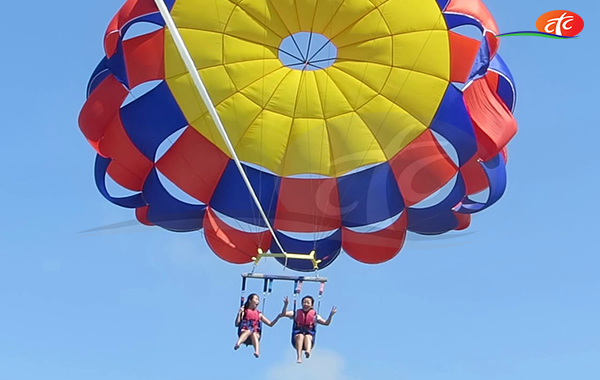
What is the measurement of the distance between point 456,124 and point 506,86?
893 millimetres

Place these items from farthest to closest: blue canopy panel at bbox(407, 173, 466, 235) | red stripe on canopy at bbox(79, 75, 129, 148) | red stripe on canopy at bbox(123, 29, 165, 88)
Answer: blue canopy panel at bbox(407, 173, 466, 235) < red stripe on canopy at bbox(79, 75, 129, 148) < red stripe on canopy at bbox(123, 29, 165, 88)

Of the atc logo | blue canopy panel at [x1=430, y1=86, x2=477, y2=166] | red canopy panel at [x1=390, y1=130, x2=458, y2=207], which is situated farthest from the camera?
red canopy panel at [x1=390, y1=130, x2=458, y2=207]

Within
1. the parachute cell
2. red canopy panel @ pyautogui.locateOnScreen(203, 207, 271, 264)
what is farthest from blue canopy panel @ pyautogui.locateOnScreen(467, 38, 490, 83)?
red canopy panel @ pyautogui.locateOnScreen(203, 207, 271, 264)

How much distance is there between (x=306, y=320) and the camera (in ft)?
36.3

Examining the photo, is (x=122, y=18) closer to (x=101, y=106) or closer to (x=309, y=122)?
(x=101, y=106)

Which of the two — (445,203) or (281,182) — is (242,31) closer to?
(281,182)

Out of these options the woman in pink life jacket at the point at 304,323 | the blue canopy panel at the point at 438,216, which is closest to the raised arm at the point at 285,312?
the woman in pink life jacket at the point at 304,323

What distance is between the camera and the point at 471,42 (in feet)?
36.4

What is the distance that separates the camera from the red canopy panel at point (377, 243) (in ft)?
40.4

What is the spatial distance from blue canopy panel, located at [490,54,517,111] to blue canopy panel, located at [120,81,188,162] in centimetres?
407

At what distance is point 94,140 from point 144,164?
70 cm

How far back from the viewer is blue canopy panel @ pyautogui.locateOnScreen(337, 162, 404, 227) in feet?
39.2

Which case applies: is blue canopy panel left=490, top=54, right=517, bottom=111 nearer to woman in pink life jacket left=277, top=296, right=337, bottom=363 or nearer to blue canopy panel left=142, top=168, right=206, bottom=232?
woman in pink life jacket left=277, top=296, right=337, bottom=363

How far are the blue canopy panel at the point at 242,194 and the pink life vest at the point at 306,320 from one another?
1.71 meters
